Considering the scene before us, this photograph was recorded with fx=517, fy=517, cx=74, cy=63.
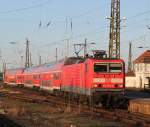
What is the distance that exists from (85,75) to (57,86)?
12.8 m

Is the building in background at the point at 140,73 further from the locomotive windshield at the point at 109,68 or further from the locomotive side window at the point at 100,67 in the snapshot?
the locomotive side window at the point at 100,67

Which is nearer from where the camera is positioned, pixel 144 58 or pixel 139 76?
pixel 139 76

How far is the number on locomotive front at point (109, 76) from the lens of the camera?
3111 cm

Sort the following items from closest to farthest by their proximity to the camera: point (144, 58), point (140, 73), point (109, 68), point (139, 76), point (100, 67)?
1. point (100, 67)
2. point (109, 68)
3. point (139, 76)
4. point (140, 73)
5. point (144, 58)

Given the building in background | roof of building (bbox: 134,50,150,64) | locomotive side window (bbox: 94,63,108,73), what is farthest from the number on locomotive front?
roof of building (bbox: 134,50,150,64)

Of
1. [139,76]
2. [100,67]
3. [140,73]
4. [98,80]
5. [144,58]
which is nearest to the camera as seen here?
[98,80]

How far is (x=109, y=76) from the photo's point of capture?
103 feet

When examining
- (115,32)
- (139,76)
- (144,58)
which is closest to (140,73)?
(139,76)

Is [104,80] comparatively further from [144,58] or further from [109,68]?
[144,58]

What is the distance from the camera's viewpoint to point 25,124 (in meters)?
20.2

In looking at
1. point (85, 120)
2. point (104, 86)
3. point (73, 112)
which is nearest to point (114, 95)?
point (104, 86)

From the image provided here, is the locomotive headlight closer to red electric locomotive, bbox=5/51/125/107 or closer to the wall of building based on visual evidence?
red electric locomotive, bbox=5/51/125/107

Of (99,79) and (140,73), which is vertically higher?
(140,73)

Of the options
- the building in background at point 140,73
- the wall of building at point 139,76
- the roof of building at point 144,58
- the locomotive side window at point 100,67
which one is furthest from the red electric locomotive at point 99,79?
the roof of building at point 144,58
